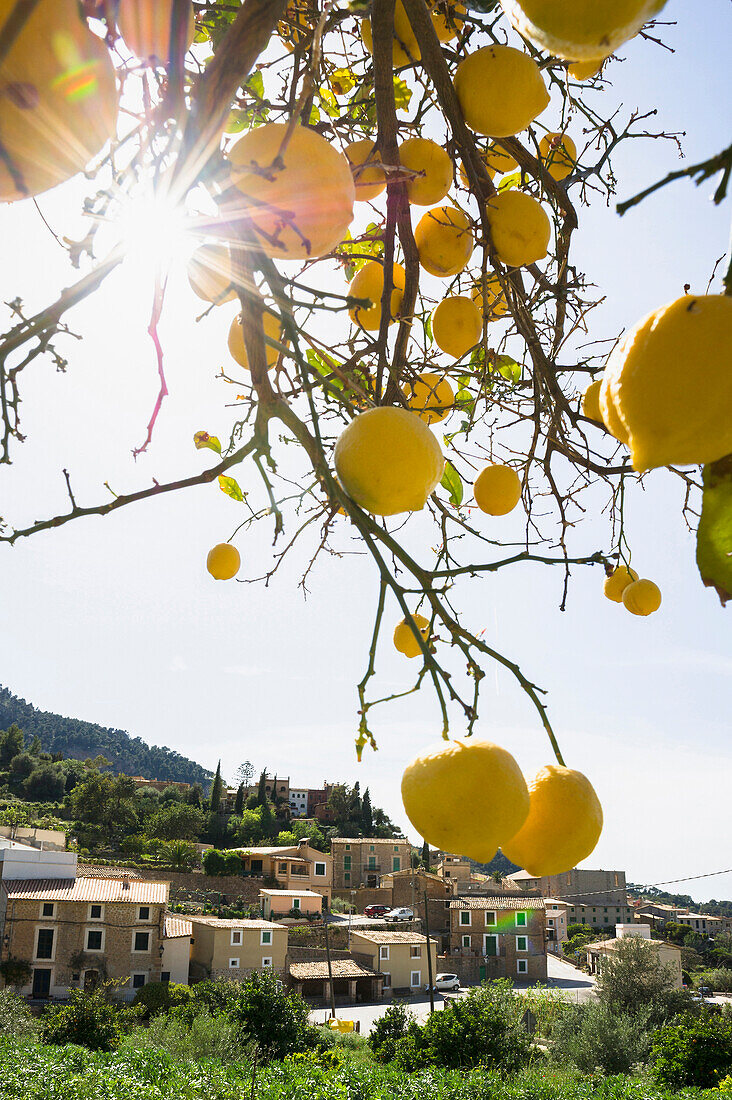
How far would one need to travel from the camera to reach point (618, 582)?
1.52 metres

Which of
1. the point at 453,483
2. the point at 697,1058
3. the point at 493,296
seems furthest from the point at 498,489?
the point at 697,1058

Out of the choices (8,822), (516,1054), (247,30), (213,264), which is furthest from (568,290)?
(8,822)

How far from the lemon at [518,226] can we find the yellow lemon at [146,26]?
0.61 metres

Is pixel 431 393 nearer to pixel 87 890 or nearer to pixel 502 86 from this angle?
pixel 502 86

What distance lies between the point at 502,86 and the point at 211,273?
1.53 feet

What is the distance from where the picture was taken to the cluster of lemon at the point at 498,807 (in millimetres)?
588

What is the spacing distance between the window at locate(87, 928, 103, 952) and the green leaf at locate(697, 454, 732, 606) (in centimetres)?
2266

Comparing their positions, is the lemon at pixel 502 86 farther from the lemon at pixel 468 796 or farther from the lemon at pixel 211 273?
the lemon at pixel 468 796

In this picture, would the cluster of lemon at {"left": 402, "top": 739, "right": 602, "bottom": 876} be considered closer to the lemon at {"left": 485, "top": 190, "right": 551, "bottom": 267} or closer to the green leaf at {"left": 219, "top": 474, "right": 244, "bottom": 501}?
the lemon at {"left": 485, "top": 190, "right": 551, "bottom": 267}

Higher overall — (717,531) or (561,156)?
(561,156)

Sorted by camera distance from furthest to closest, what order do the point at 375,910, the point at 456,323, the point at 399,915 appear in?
the point at 375,910
the point at 399,915
the point at 456,323

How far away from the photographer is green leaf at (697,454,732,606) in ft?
1.38

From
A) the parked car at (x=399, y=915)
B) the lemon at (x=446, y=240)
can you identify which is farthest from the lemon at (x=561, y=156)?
the parked car at (x=399, y=915)

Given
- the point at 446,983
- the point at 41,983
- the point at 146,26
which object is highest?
the point at 146,26
